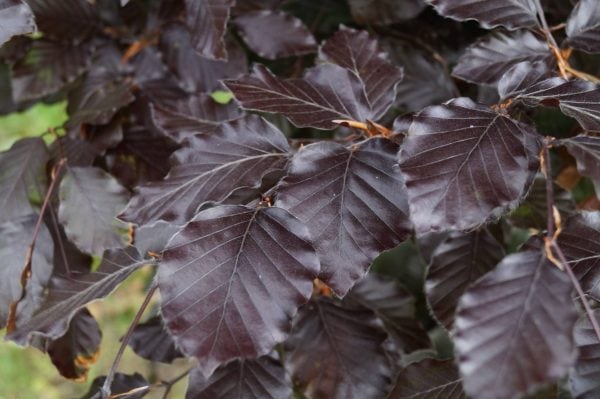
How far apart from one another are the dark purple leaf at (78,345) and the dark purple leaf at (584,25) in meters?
0.75

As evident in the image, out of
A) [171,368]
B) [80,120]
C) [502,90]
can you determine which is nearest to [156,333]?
[80,120]

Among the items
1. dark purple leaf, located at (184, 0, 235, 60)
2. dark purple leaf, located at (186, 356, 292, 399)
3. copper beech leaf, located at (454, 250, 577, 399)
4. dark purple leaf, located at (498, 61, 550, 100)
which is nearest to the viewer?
Answer: copper beech leaf, located at (454, 250, 577, 399)

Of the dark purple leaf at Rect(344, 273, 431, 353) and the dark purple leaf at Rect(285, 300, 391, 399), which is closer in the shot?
the dark purple leaf at Rect(285, 300, 391, 399)

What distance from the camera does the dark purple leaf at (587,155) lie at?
0.64m

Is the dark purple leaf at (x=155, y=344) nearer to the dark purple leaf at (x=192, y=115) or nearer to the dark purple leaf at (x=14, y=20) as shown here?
the dark purple leaf at (x=192, y=115)

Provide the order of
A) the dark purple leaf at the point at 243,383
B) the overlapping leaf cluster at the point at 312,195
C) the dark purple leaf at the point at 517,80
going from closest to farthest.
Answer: the overlapping leaf cluster at the point at 312,195
the dark purple leaf at the point at 517,80
the dark purple leaf at the point at 243,383

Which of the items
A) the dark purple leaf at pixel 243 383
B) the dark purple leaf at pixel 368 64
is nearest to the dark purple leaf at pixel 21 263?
the dark purple leaf at pixel 243 383

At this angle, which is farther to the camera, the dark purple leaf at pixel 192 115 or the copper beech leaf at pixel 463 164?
the dark purple leaf at pixel 192 115

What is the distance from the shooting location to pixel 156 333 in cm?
103

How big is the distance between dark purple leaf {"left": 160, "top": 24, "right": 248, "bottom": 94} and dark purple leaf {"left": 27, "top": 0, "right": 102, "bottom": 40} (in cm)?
14

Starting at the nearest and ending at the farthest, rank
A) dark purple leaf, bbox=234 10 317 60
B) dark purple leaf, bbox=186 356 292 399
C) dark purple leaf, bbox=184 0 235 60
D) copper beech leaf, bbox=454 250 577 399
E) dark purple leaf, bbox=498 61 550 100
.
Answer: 1. copper beech leaf, bbox=454 250 577 399
2. dark purple leaf, bbox=498 61 550 100
3. dark purple leaf, bbox=186 356 292 399
4. dark purple leaf, bbox=184 0 235 60
5. dark purple leaf, bbox=234 10 317 60

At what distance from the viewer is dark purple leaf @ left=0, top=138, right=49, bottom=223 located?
101cm

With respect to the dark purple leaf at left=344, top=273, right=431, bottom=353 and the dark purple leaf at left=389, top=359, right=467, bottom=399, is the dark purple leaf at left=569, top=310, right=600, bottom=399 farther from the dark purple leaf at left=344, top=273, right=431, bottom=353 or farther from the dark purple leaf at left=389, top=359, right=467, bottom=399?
the dark purple leaf at left=344, top=273, right=431, bottom=353

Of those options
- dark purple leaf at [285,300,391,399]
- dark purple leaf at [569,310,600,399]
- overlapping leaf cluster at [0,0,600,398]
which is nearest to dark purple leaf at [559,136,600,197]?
overlapping leaf cluster at [0,0,600,398]
